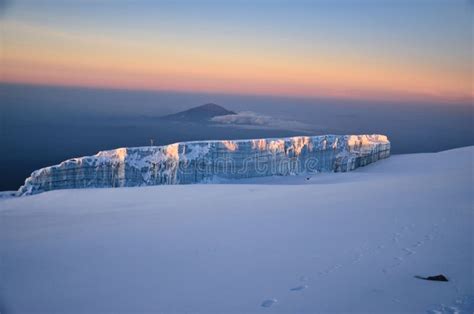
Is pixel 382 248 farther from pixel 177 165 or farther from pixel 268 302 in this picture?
pixel 177 165

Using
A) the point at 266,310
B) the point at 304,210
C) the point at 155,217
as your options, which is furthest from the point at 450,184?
the point at 266,310

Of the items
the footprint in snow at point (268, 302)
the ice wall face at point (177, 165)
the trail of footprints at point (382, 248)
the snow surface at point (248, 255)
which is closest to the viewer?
the footprint in snow at point (268, 302)

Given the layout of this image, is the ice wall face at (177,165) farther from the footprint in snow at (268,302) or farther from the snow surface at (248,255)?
the footprint in snow at (268,302)

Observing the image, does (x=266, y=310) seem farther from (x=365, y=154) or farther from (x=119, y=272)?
(x=365, y=154)

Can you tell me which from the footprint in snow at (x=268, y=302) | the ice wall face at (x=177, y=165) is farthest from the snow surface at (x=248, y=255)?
the ice wall face at (x=177, y=165)

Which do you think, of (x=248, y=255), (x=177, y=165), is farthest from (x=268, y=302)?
(x=177, y=165)

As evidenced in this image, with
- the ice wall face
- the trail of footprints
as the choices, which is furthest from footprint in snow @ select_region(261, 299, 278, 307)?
the ice wall face
